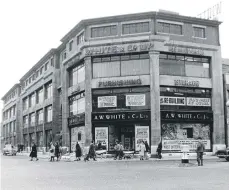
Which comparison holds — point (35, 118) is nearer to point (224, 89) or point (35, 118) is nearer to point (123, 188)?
point (224, 89)

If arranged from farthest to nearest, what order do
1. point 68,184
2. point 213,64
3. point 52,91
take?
point 52,91 < point 213,64 < point 68,184

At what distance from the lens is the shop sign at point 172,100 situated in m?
35.3

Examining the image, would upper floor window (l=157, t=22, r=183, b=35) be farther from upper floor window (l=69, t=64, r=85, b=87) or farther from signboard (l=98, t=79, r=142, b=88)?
upper floor window (l=69, t=64, r=85, b=87)

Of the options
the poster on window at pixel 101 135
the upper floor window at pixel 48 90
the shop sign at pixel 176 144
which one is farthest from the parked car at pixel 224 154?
the upper floor window at pixel 48 90

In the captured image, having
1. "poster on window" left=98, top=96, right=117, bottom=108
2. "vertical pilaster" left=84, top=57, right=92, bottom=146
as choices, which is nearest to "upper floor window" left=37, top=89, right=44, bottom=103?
"vertical pilaster" left=84, top=57, right=92, bottom=146

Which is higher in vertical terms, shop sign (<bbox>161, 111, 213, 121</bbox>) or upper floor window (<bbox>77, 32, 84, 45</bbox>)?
upper floor window (<bbox>77, 32, 84, 45</bbox>)

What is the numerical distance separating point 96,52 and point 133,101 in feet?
20.6

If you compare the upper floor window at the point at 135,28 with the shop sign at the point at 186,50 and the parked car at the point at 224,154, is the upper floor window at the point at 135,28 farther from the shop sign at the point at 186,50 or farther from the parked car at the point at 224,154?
the parked car at the point at 224,154

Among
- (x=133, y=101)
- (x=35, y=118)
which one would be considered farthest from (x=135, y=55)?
(x=35, y=118)

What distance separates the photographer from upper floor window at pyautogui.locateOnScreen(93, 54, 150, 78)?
3562 centimetres

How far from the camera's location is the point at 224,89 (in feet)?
126

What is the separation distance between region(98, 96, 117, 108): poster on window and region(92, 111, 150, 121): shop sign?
36.6 inches

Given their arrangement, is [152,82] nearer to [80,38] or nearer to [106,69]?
[106,69]

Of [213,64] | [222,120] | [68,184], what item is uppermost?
[213,64]
